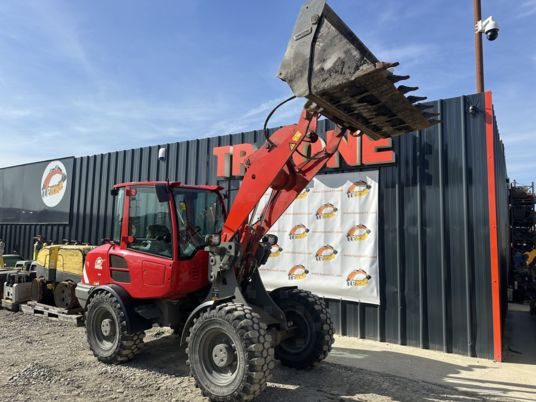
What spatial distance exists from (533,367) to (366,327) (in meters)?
A: 2.66

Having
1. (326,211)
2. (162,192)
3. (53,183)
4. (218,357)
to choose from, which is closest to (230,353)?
(218,357)

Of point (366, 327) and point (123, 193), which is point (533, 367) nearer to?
point (366, 327)

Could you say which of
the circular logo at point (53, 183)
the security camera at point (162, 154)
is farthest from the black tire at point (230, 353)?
the circular logo at point (53, 183)

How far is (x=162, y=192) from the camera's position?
5.22m

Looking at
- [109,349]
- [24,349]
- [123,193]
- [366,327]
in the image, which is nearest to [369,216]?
[366,327]

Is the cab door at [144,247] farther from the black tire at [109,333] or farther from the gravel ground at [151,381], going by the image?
the gravel ground at [151,381]

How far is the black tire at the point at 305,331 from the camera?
5277 mm

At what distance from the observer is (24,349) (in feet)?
20.4

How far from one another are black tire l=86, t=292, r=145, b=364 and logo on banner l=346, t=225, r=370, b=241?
4.26 meters

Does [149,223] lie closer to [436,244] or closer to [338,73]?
[338,73]

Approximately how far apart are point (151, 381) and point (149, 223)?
80.3 inches

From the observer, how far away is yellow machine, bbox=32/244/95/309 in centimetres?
892

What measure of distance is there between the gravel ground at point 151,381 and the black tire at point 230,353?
38 cm

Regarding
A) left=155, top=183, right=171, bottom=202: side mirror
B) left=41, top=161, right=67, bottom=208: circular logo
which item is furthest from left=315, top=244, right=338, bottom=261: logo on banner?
left=41, top=161, right=67, bottom=208: circular logo
